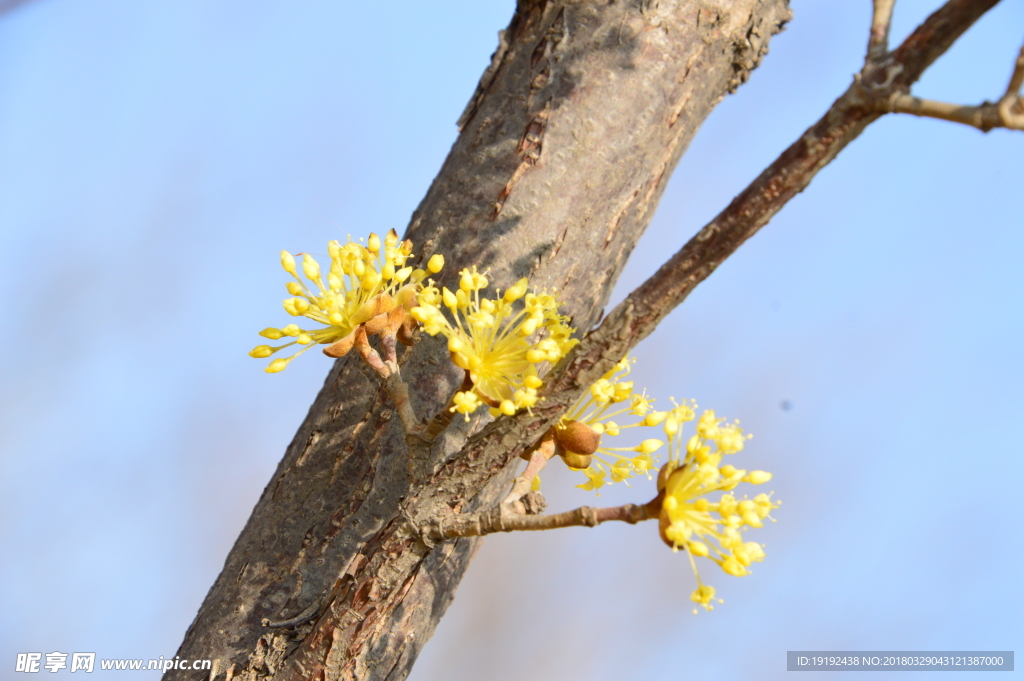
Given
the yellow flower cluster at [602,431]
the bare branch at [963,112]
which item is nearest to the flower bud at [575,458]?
the yellow flower cluster at [602,431]

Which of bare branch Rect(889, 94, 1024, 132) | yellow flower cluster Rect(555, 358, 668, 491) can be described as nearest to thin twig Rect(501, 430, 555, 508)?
yellow flower cluster Rect(555, 358, 668, 491)

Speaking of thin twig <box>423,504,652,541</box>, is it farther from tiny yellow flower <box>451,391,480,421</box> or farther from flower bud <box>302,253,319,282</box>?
flower bud <box>302,253,319,282</box>

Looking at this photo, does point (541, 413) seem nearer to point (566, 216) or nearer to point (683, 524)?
point (683, 524)

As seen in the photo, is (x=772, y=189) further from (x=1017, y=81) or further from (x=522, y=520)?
(x=522, y=520)

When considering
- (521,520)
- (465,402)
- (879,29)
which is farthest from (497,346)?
(879,29)

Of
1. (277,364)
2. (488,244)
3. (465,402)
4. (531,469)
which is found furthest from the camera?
(488,244)

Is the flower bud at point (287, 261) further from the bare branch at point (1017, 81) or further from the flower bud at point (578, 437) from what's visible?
the bare branch at point (1017, 81)

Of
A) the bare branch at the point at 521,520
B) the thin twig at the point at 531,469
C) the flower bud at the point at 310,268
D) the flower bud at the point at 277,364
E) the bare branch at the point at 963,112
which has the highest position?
the flower bud at the point at 310,268
